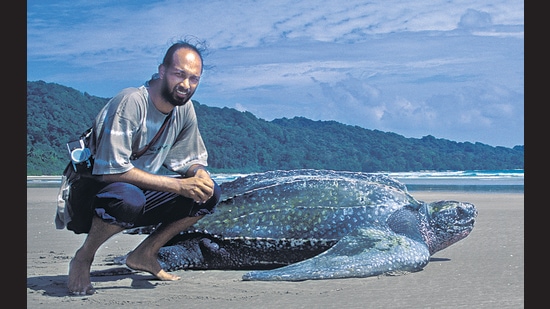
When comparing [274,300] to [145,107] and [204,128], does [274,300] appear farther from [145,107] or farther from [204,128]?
[204,128]

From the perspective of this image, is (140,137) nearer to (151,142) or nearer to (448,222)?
(151,142)

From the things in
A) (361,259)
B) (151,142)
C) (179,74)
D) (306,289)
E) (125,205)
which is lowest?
(306,289)

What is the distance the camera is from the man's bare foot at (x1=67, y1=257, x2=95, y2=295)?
159 inches

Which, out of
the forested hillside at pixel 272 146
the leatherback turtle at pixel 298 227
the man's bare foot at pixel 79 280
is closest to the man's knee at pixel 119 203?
the man's bare foot at pixel 79 280

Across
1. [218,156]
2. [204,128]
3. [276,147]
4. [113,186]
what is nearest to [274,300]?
[113,186]

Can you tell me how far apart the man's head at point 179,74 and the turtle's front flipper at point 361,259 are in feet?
4.23

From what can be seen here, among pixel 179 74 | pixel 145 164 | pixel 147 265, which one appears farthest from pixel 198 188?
pixel 147 265

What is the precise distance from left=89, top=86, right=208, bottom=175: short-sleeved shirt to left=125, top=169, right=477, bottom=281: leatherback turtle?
0.96m

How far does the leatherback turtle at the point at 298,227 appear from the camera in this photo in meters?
4.99

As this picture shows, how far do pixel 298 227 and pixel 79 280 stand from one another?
66.6 inches

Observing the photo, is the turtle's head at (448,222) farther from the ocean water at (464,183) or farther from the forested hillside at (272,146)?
the forested hillside at (272,146)

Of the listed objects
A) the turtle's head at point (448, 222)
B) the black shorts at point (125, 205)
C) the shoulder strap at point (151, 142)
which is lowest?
the turtle's head at point (448, 222)

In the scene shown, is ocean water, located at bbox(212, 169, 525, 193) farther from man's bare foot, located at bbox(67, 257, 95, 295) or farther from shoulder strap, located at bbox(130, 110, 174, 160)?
man's bare foot, located at bbox(67, 257, 95, 295)

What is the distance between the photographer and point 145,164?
4.14 m
